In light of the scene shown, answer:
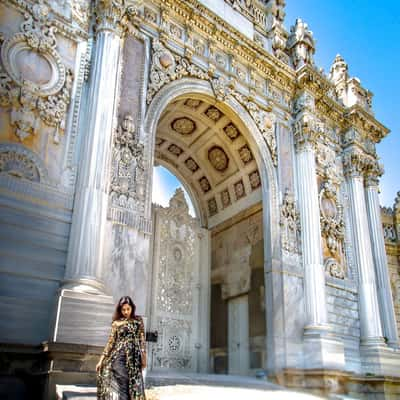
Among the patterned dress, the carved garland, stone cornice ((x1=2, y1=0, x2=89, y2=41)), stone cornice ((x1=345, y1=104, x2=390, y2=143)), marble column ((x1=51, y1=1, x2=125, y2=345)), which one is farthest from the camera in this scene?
stone cornice ((x1=345, y1=104, x2=390, y2=143))

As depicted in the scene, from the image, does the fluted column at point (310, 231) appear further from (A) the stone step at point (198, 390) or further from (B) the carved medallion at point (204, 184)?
(B) the carved medallion at point (204, 184)

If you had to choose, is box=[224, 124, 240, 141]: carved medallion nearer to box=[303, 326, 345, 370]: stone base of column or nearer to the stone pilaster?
the stone pilaster

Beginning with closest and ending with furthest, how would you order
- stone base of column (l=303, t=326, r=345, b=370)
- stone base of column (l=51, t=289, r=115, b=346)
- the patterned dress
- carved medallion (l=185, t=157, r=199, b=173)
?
1. the patterned dress
2. stone base of column (l=51, t=289, r=115, b=346)
3. stone base of column (l=303, t=326, r=345, b=370)
4. carved medallion (l=185, t=157, r=199, b=173)

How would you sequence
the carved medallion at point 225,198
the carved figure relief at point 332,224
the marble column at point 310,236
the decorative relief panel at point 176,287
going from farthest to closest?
the carved medallion at point 225,198
the carved figure relief at point 332,224
the decorative relief panel at point 176,287
the marble column at point 310,236

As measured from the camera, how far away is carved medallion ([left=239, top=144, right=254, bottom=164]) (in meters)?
13.7

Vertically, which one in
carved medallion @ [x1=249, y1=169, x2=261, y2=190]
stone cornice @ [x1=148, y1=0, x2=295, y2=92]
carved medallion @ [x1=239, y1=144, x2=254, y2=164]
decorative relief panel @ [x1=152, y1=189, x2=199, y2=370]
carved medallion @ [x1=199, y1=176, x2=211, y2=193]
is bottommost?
decorative relief panel @ [x1=152, y1=189, x2=199, y2=370]

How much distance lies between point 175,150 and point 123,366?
402 inches

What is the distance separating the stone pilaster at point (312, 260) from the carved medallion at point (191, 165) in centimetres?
322

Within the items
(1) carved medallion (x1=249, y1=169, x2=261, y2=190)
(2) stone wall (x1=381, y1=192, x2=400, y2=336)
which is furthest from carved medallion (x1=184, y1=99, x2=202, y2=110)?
(2) stone wall (x1=381, y1=192, x2=400, y2=336)

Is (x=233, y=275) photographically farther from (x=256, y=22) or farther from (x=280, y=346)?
(x=256, y=22)

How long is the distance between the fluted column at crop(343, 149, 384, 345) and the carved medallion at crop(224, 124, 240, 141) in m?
4.46

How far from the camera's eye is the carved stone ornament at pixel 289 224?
12.7 meters

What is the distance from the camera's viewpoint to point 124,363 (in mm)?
5352

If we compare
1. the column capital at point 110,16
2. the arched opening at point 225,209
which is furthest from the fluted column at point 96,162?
the arched opening at point 225,209
